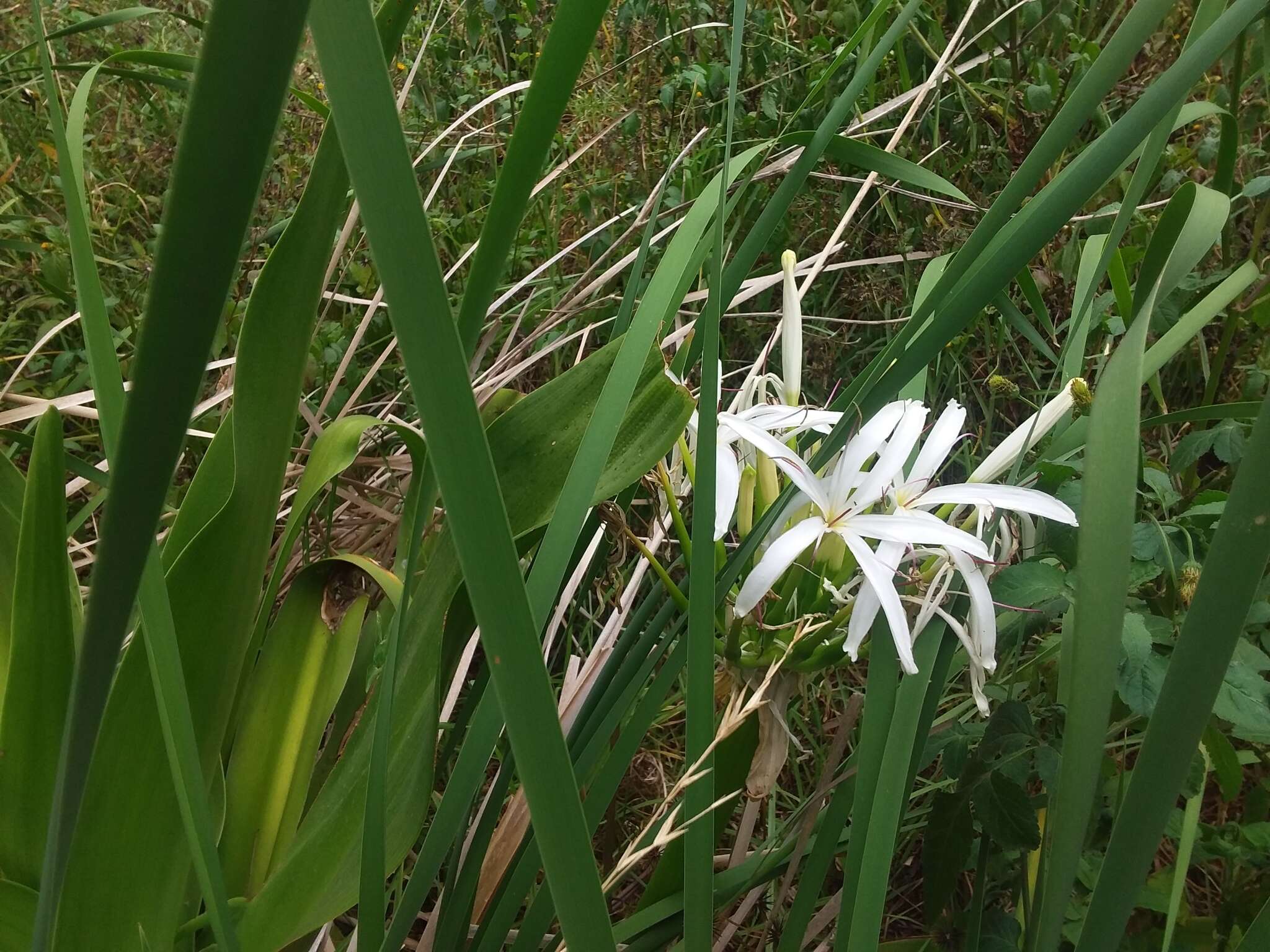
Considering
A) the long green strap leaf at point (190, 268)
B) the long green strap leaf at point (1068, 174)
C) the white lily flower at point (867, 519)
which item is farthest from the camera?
the white lily flower at point (867, 519)

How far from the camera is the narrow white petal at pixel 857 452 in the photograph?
52 cm

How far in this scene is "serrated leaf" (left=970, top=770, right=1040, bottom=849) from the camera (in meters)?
0.49

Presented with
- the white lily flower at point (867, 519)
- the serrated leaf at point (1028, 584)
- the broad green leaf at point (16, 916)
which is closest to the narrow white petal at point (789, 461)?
the white lily flower at point (867, 519)

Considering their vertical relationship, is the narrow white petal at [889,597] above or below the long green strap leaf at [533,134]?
below

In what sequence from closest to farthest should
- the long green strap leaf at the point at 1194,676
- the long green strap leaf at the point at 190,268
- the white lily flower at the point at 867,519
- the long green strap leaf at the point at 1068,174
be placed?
the long green strap leaf at the point at 190,268 → the long green strap leaf at the point at 1194,676 → the long green strap leaf at the point at 1068,174 → the white lily flower at the point at 867,519

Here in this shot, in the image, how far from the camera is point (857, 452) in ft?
1.71

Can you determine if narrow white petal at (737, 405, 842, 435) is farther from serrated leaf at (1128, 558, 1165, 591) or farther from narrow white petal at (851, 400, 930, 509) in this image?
serrated leaf at (1128, 558, 1165, 591)

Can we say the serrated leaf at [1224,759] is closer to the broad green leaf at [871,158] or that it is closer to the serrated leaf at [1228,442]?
the serrated leaf at [1228,442]

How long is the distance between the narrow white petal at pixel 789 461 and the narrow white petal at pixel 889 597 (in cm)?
3

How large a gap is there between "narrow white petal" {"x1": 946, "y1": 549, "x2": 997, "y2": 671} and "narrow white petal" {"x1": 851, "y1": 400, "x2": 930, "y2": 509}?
60 millimetres

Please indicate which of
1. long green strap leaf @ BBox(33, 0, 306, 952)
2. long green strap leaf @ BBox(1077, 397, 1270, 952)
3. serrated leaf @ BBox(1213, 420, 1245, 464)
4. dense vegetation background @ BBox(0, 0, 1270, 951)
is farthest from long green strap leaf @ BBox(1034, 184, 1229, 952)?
long green strap leaf @ BBox(33, 0, 306, 952)

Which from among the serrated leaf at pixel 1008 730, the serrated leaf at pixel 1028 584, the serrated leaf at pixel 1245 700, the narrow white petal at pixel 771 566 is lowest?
the serrated leaf at pixel 1008 730

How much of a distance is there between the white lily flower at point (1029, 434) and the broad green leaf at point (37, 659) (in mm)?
577

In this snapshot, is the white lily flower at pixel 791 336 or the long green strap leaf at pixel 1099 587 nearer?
the long green strap leaf at pixel 1099 587
